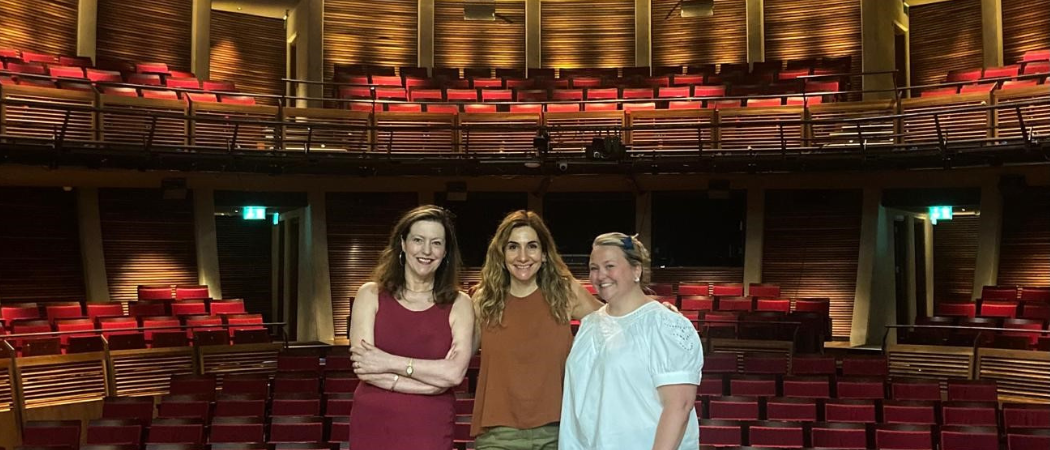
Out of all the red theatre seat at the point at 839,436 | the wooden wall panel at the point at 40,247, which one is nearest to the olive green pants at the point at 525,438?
the red theatre seat at the point at 839,436

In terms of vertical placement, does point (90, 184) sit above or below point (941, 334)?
above

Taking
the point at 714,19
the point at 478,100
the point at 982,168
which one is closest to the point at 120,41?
the point at 478,100

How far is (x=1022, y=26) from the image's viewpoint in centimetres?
1440

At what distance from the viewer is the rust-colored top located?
259cm

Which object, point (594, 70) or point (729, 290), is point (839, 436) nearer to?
Answer: point (729, 290)

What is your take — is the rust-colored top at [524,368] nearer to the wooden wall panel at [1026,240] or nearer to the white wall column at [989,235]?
the white wall column at [989,235]

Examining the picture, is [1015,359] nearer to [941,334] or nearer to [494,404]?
[941,334]

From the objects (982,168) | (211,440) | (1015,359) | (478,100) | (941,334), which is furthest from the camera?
(478,100)

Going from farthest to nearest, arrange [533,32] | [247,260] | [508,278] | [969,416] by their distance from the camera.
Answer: [533,32]
[247,260]
[969,416]
[508,278]

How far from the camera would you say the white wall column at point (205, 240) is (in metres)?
12.9

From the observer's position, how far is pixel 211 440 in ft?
20.9

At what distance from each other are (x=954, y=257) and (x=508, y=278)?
45.9 ft

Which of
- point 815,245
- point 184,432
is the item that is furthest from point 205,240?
point 815,245

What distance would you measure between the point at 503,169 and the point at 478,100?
2.10 metres
